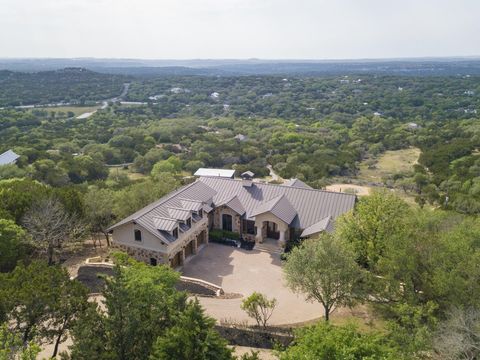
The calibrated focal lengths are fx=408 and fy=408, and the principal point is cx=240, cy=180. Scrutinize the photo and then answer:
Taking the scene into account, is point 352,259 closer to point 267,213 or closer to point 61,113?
point 267,213

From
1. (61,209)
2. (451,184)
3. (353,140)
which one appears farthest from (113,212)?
(353,140)

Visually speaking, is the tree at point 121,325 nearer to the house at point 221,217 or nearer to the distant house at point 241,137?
the house at point 221,217

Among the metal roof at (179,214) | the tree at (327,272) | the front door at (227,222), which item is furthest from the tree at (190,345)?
the front door at (227,222)

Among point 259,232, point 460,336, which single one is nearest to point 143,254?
point 259,232

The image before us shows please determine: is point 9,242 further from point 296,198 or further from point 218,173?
point 218,173

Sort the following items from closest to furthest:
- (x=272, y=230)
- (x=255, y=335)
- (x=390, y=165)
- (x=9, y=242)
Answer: (x=255, y=335)
(x=9, y=242)
(x=272, y=230)
(x=390, y=165)

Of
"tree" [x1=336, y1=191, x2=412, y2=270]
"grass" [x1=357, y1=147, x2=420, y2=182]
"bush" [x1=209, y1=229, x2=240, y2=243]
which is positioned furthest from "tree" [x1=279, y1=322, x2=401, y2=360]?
"grass" [x1=357, y1=147, x2=420, y2=182]
